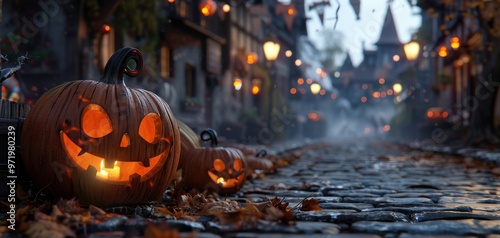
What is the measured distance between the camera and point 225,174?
596 cm

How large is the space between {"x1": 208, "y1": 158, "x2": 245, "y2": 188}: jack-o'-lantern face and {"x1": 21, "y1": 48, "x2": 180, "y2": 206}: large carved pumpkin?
174 centimetres

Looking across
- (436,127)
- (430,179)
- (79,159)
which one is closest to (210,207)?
(79,159)

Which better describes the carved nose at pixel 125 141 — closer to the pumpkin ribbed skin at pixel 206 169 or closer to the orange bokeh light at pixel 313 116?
the pumpkin ribbed skin at pixel 206 169

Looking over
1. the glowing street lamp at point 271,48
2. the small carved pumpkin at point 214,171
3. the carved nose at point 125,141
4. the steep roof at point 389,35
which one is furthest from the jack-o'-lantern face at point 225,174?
the steep roof at point 389,35

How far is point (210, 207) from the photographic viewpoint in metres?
3.97

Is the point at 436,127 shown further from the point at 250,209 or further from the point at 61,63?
the point at 250,209

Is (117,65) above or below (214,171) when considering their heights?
above

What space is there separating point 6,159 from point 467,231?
3.07 meters

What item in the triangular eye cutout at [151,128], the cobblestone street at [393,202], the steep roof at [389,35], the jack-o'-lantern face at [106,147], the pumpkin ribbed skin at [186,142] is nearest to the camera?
the cobblestone street at [393,202]

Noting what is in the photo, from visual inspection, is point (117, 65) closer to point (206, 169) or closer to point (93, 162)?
point (93, 162)

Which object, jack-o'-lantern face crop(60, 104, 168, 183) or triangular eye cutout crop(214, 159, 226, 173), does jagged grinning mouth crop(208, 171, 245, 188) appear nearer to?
triangular eye cutout crop(214, 159, 226, 173)

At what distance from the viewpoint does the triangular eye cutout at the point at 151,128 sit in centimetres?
417

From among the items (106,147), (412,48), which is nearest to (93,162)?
(106,147)

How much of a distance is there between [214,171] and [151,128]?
1.82m
